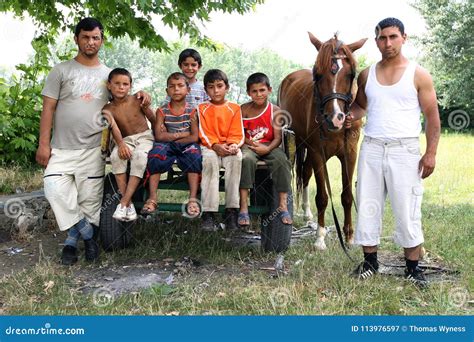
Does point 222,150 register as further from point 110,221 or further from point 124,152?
point 110,221

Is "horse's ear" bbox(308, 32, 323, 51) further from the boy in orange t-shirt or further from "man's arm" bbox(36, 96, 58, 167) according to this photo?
"man's arm" bbox(36, 96, 58, 167)

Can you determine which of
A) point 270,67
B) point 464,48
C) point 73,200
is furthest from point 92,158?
point 270,67

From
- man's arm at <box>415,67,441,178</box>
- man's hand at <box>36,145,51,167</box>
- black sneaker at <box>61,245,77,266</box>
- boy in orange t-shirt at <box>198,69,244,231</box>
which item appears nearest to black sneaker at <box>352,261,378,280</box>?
man's arm at <box>415,67,441,178</box>

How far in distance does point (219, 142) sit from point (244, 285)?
1316mm

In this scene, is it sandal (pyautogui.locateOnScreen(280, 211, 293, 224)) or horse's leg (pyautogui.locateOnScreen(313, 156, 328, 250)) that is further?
horse's leg (pyautogui.locateOnScreen(313, 156, 328, 250))

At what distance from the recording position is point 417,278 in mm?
4406

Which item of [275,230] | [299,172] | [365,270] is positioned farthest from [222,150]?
[299,172]

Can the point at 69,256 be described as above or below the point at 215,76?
below

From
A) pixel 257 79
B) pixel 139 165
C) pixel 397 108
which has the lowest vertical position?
pixel 139 165

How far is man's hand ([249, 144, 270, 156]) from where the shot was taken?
4.98 m

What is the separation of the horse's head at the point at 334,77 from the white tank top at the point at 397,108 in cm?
31

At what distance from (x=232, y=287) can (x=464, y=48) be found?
22669mm

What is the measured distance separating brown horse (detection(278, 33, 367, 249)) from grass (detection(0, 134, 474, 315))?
66 centimetres

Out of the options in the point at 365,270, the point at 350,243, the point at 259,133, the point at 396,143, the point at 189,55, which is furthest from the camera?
the point at 189,55
